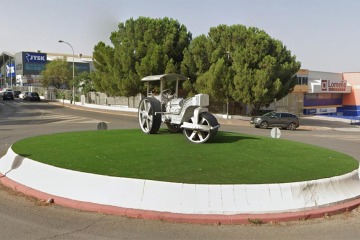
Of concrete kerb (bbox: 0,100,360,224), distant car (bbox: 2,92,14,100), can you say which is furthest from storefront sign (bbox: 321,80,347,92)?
distant car (bbox: 2,92,14,100)

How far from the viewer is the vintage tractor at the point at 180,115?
Answer: 34.3 feet

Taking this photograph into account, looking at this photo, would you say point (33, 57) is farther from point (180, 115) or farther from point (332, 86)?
point (180, 115)

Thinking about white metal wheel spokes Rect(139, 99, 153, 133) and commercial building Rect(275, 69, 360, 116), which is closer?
white metal wheel spokes Rect(139, 99, 153, 133)

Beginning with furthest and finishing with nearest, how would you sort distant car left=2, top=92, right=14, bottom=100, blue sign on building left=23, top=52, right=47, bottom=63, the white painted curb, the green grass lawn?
1. blue sign on building left=23, top=52, right=47, bottom=63
2. distant car left=2, top=92, right=14, bottom=100
3. the green grass lawn
4. the white painted curb

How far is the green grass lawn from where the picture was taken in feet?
24.6

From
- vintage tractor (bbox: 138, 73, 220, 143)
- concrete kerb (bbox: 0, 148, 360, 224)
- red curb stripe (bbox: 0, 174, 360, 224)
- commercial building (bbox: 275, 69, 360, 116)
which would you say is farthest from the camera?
commercial building (bbox: 275, 69, 360, 116)

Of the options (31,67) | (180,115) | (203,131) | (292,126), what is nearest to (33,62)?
(31,67)

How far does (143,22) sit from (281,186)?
Answer: 1375 inches

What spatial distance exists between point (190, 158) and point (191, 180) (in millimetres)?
1710

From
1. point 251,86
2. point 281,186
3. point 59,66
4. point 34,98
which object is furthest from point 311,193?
point 59,66

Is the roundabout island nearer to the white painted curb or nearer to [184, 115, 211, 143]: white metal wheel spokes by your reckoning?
the white painted curb

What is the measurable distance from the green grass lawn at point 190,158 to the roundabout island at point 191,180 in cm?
2

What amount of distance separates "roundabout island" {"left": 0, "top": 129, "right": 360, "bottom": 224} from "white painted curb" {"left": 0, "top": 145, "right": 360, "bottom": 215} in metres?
0.02

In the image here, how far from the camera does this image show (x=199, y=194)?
6.62 metres
